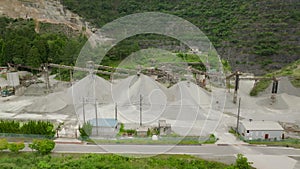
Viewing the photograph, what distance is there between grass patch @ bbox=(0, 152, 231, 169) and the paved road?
28.7 inches

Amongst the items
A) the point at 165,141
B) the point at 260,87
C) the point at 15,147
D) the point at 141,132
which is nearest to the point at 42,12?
the point at 260,87

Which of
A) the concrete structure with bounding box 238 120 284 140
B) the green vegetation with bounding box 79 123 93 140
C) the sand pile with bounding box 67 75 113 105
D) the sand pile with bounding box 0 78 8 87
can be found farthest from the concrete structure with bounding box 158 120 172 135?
the sand pile with bounding box 0 78 8 87

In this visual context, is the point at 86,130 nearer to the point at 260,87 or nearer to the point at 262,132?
the point at 262,132

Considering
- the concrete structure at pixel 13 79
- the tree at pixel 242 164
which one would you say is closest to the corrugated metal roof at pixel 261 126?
the tree at pixel 242 164

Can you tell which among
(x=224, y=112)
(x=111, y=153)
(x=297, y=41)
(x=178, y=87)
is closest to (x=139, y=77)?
(x=178, y=87)

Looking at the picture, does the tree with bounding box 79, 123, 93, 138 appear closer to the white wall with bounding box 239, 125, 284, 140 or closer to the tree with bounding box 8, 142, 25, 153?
the tree with bounding box 8, 142, 25, 153

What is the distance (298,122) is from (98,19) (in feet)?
106

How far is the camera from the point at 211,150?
1449cm

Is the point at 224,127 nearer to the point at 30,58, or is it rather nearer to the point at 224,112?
the point at 224,112

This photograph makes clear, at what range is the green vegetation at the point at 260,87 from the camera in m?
23.7

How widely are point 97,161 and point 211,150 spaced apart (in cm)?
567

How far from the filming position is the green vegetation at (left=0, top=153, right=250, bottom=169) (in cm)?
1209

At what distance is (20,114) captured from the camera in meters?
19.0

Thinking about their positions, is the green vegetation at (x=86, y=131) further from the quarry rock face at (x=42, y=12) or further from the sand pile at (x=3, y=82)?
the quarry rock face at (x=42, y=12)
